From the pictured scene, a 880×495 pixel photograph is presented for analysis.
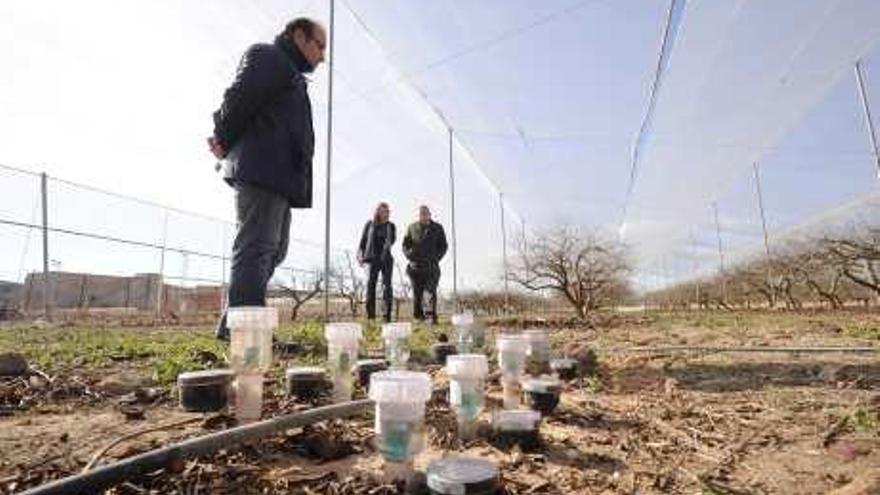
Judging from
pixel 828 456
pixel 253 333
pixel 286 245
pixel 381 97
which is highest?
pixel 381 97

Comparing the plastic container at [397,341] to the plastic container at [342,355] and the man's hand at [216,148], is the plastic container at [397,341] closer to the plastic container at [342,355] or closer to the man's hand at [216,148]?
the plastic container at [342,355]

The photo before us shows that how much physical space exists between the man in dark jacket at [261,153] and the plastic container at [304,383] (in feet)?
3.01

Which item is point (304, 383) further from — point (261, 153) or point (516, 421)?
point (261, 153)

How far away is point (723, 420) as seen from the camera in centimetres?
235

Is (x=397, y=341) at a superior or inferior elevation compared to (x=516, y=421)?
superior

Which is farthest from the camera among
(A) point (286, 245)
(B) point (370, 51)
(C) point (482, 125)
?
(C) point (482, 125)

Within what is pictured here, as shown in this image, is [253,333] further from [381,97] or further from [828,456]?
[381,97]

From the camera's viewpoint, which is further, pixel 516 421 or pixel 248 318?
pixel 248 318

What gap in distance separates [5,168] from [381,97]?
22.1 ft

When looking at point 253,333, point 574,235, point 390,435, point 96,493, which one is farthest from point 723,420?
point 574,235

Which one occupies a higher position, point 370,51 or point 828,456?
point 370,51

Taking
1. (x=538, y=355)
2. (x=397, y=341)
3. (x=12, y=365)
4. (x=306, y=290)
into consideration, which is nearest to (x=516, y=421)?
(x=397, y=341)

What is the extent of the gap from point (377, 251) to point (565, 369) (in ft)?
18.6

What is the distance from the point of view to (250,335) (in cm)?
210
